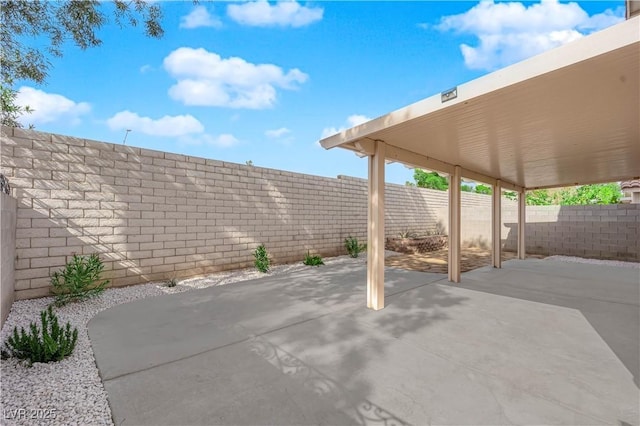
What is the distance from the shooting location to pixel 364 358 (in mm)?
2629

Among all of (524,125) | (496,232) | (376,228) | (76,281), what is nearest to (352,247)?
(496,232)

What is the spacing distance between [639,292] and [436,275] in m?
3.33

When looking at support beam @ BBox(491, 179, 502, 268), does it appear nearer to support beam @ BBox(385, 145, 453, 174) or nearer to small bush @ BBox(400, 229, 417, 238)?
support beam @ BBox(385, 145, 453, 174)

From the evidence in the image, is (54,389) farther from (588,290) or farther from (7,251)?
(588,290)

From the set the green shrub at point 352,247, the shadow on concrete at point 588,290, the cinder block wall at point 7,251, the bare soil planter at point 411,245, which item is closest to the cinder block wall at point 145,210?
the cinder block wall at point 7,251

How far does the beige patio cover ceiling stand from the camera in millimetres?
2145

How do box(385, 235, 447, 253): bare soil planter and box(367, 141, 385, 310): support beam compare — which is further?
box(385, 235, 447, 253): bare soil planter

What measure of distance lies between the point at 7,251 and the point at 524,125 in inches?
251

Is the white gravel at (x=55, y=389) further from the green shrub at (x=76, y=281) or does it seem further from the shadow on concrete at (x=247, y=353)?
the green shrub at (x=76, y=281)

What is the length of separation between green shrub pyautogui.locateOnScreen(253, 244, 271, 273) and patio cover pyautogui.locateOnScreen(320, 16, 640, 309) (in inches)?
129

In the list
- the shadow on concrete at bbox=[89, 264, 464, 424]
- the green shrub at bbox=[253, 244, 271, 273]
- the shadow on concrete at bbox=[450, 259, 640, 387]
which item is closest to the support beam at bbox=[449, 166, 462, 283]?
the shadow on concrete at bbox=[450, 259, 640, 387]

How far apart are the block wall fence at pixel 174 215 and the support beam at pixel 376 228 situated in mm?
3774

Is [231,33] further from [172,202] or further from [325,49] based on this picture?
[172,202]

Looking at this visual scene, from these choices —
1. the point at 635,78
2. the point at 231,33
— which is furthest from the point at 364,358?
the point at 231,33
